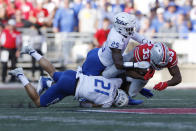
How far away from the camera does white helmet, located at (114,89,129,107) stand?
7566mm

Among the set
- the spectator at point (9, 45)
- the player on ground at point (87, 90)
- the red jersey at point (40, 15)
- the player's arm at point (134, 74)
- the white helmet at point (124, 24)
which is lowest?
the spectator at point (9, 45)

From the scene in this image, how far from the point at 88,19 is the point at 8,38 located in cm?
212

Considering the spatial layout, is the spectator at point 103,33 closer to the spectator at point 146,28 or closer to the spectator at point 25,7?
the spectator at point 146,28

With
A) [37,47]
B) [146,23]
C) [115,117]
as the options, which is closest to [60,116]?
[115,117]

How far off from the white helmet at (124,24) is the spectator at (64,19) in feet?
26.6

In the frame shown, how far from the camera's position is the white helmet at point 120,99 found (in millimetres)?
7566

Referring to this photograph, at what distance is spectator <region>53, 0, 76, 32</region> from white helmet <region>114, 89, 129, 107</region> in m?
8.30

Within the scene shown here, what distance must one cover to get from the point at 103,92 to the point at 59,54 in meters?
8.35

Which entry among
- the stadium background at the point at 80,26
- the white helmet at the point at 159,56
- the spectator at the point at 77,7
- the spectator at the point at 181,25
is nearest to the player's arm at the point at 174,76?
the white helmet at the point at 159,56

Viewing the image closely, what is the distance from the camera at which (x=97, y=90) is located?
7441mm

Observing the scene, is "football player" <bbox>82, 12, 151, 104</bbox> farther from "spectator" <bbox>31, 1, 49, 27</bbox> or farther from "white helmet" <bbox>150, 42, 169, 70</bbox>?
"spectator" <bbox>31, 1, 49, 27</bbox>

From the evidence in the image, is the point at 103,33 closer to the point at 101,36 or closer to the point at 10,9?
the point at 101,36

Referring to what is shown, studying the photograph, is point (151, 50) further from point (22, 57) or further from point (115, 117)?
point (22, 57)

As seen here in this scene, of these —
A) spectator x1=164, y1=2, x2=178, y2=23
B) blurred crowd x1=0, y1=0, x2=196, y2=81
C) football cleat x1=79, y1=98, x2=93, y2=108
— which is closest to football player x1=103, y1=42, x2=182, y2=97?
football cleat x1=79, y1=98, x2=93, y2=108
